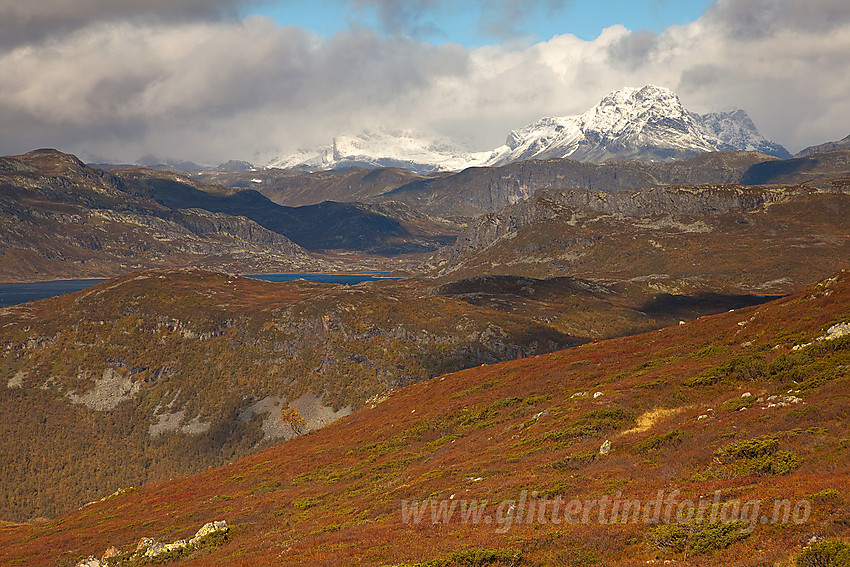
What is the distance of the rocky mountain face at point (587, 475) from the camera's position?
21.0 meters

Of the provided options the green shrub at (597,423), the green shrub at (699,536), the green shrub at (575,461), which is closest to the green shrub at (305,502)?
the green shrub at (597,423)

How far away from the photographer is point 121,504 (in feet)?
282

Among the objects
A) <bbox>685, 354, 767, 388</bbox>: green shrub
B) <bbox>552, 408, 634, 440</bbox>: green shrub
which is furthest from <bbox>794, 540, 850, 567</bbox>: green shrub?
<bbox>685, 354, 767, 388</bbox>: green shrub

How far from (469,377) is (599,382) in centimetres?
3445

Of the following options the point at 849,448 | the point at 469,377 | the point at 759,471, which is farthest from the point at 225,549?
the point at 469,377

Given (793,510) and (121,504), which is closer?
(793,510)

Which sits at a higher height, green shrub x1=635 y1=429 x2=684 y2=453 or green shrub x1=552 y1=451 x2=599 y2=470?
green shrub x1=635 y1=429 x2=684 y2=453

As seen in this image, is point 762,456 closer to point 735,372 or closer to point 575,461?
point 575,461

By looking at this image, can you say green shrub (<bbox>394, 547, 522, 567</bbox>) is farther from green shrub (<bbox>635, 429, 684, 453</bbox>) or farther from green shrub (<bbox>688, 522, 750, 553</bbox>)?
green shrub (<bbox>635, 429, 684, 453</bbox>)

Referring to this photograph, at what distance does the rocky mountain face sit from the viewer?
21.0 meters

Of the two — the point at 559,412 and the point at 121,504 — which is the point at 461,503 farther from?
the point at 121,504

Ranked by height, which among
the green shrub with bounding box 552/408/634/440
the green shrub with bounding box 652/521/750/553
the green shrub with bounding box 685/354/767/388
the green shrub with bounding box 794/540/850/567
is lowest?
the green shrub with bounding box 552/408/634/440

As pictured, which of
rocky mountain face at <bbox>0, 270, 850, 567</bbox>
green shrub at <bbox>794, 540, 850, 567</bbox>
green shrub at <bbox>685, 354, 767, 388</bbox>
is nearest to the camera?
green shrub at <bbox>794, 540, 850, 567</bbox>

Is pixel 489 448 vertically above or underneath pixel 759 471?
underneath
